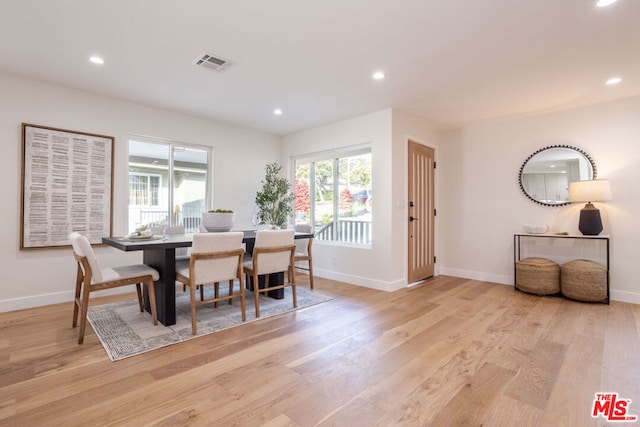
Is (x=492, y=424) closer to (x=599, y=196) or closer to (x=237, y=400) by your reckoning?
(x=237, y=400)

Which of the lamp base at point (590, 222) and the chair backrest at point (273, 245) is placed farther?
the lamp base at point (590, 222)

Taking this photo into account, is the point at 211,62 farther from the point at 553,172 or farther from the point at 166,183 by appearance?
the point at 553,172

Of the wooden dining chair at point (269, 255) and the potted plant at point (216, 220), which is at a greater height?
the potted plant at point (216, 220)

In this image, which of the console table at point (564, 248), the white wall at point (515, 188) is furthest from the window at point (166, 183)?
the console table at point (564, 248)

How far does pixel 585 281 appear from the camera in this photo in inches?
139

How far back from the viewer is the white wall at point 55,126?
10.6ft

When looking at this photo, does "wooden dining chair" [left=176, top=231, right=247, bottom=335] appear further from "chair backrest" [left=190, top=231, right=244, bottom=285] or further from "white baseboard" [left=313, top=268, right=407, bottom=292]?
"white baseboard" [left=313, top=268, right=407, bottom=292]

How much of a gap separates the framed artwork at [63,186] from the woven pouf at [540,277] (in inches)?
206

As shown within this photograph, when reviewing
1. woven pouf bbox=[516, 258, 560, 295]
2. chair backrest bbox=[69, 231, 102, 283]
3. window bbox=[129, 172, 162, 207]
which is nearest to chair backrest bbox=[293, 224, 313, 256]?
window bbox=[129, 172, 162, 207]

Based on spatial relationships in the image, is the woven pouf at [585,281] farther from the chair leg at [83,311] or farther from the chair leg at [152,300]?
the chair leg at [83,311]

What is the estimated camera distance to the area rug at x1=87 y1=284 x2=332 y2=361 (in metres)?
2.42

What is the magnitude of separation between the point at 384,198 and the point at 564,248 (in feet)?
8.01

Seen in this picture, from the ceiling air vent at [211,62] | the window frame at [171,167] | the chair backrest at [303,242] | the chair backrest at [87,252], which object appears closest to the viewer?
the chair backrest at [87,252]

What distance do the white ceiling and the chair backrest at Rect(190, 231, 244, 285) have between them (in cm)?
162
